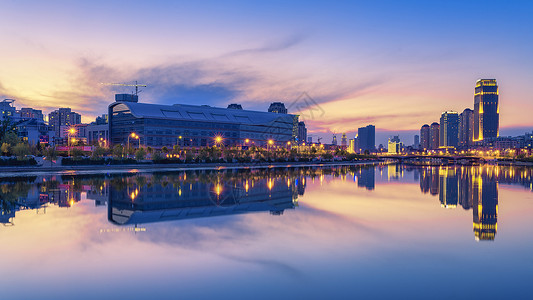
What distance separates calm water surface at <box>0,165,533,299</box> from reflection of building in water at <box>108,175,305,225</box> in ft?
0.58

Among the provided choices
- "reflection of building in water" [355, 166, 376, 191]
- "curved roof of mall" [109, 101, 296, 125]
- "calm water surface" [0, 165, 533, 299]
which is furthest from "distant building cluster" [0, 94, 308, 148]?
"calm water surface" [0, 165, 533, 299]

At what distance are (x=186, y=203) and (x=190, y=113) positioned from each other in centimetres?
14138

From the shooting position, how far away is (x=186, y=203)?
3322 cm

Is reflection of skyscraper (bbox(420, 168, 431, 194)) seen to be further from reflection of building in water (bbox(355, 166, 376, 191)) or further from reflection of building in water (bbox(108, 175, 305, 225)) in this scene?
reflection of building in water (bbox(108, 175, 305, 225))

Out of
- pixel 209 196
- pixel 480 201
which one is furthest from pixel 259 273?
pixel 480 201

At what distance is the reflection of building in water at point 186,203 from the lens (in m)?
27.6

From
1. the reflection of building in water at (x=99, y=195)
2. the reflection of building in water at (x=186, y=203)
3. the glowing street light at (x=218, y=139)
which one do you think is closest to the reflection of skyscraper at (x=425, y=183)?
the reflection of building in water at (x=186, y=203)

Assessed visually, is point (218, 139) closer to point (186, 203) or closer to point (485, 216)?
point (186, 203)

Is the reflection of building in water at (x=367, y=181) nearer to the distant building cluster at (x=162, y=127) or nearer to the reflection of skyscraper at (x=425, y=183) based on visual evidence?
the reflection of skyscraper at (x=425, y=183)

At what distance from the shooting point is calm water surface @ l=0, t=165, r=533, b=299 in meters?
13.5

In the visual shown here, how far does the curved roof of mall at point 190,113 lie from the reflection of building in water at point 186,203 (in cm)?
11884

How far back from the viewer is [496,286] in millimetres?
13836

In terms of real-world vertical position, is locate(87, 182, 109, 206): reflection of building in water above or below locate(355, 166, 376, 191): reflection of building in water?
above

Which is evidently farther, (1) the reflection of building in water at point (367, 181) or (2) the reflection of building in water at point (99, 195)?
(1) the reflection of building in water at point (367, 181)
